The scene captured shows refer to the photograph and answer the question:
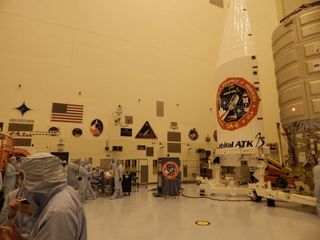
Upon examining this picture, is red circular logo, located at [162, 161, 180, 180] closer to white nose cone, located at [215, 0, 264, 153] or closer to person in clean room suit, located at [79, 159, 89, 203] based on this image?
white nose cone, located at [215, 0, 264, 153]

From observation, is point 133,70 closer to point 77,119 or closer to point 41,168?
point 77,119

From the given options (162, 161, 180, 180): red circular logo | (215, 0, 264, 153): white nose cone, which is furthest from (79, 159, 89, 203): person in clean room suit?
(215, 0, 264, 153): white nose cone

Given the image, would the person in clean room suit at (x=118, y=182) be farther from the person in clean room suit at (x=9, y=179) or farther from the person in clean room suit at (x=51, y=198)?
the person in clean room suit at (x=51, y=198)

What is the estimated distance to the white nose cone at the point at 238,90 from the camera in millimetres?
5527

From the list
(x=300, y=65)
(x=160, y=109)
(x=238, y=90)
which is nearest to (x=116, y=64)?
(x=160, y=109)

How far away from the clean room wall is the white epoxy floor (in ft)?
15.2

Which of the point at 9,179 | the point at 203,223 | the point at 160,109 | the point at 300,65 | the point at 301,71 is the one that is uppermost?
the point at 160,109

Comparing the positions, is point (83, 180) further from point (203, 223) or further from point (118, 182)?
point (203, 223)

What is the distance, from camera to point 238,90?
5.80 m

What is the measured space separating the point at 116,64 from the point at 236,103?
593 cm

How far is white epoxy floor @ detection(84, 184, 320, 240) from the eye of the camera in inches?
120

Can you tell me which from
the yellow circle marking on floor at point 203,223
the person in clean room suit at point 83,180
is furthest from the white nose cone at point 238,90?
the person in clean room suit at point 83,180

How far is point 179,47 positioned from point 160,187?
756cm

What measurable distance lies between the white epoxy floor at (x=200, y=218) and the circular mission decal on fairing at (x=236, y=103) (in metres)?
1.96
